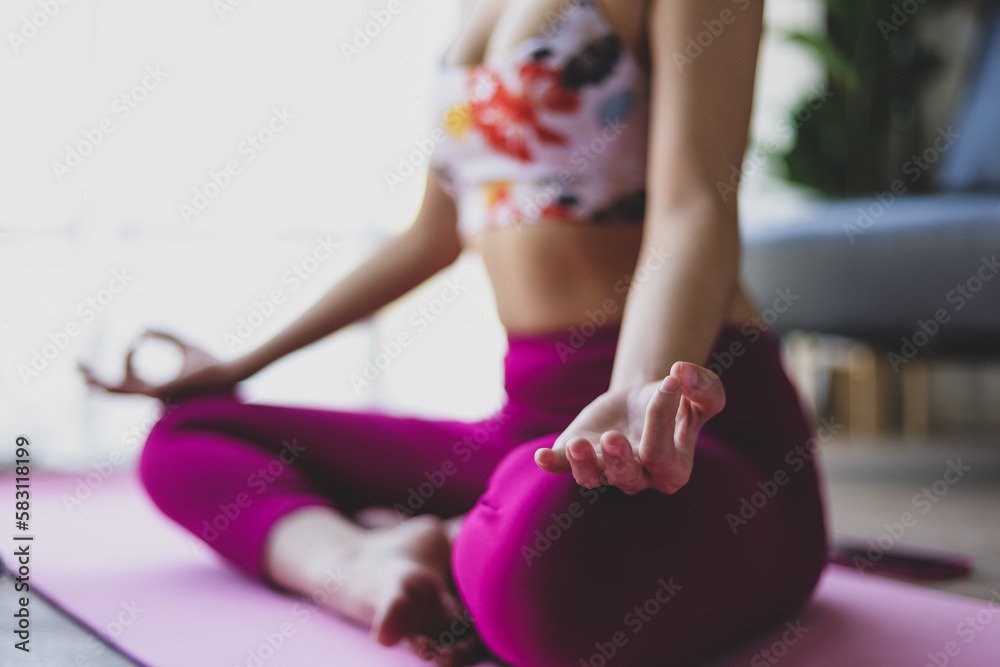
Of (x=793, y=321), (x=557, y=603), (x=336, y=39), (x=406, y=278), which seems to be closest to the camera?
(x=557, y=603)

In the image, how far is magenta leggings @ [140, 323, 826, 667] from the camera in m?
0.60

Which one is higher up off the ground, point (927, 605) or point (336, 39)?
point (336, 39)

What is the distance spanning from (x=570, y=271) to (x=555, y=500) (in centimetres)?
28

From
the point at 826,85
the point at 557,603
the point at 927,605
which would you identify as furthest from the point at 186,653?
the point at 826,85

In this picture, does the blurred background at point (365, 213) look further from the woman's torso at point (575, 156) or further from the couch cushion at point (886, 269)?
the woman's torso at point (575, 156)

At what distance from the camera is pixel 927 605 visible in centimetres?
89

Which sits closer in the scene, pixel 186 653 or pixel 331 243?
pixel 186 653

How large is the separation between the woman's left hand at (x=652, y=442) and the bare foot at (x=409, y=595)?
0.23 m

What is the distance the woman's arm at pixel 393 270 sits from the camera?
107 cm

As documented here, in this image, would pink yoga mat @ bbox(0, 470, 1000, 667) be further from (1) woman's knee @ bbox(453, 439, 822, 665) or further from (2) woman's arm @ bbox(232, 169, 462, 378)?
(2) woman's arm @ bbox(232, 169, 462, 378)

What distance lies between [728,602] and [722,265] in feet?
0.79

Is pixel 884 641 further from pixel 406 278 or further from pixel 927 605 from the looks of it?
pixel 406 278

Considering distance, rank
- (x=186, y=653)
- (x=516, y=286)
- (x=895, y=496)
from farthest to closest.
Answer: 1. (x=895, y=496)
2. (x=516, y=286)
3. (x=186, y=653)

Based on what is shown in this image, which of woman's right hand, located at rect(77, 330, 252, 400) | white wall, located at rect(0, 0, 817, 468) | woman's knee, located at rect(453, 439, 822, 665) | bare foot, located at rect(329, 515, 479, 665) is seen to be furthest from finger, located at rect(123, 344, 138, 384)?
white wall, located at rect(0, 0, 817, 468)
